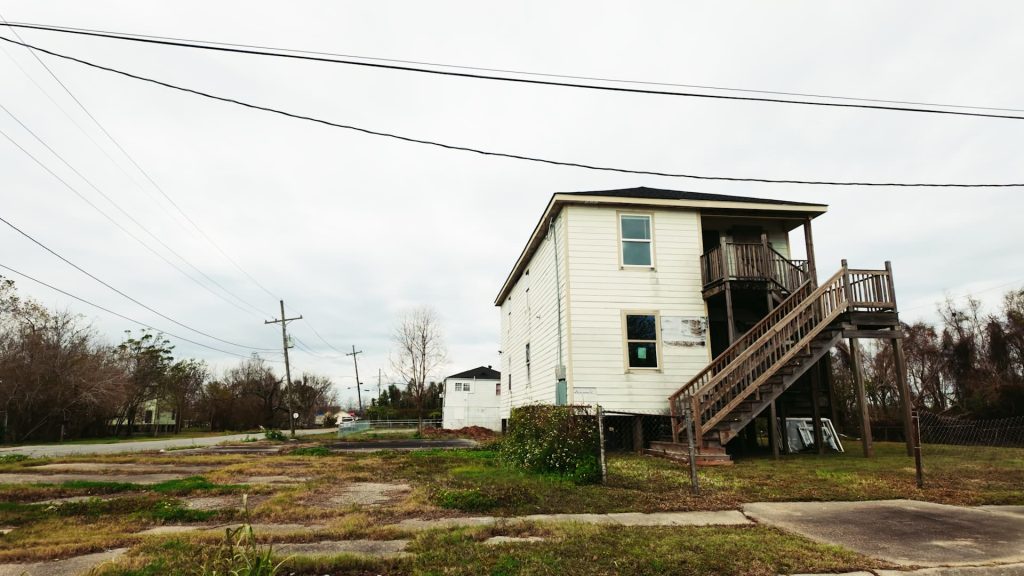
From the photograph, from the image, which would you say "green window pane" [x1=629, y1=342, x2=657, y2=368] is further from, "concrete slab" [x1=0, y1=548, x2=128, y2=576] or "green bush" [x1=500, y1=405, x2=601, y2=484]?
"concrete slab" [x1=0, y1=548, x2=128, y2=576]

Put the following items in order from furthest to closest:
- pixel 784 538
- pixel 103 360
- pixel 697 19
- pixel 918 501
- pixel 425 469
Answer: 1. pixel 103 360
2. pixel 425 469
3. pixel 697 19
4. pixel 918 501
5. pixel 784 538

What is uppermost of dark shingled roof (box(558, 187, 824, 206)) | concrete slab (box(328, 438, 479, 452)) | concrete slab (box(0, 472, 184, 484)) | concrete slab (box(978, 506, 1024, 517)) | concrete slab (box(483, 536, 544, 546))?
dark shingled roof (box(558, 187, 824, 206))

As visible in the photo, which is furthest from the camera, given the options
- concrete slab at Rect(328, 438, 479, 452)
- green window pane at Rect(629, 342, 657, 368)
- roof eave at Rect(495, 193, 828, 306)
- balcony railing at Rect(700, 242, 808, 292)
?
concrete slab at Rect(328, 438, 479, 452)

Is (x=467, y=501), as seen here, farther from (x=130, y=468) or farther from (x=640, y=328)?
(x=130, y=468)

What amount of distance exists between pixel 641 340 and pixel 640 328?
351mm

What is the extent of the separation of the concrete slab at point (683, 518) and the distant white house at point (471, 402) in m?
35.4

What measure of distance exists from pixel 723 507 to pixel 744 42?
789 centimetres

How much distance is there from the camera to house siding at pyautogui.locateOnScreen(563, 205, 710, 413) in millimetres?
14984

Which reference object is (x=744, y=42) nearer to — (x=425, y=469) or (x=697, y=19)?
(x=697, y=19)

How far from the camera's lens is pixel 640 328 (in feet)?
50.8

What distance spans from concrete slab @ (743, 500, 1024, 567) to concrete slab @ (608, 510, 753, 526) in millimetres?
269

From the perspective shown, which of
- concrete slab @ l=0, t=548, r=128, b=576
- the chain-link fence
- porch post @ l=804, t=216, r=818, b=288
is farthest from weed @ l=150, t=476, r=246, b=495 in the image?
the chain-link fence

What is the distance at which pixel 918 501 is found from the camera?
288 inches

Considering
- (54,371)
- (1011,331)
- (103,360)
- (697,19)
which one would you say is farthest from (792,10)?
(103,360)
